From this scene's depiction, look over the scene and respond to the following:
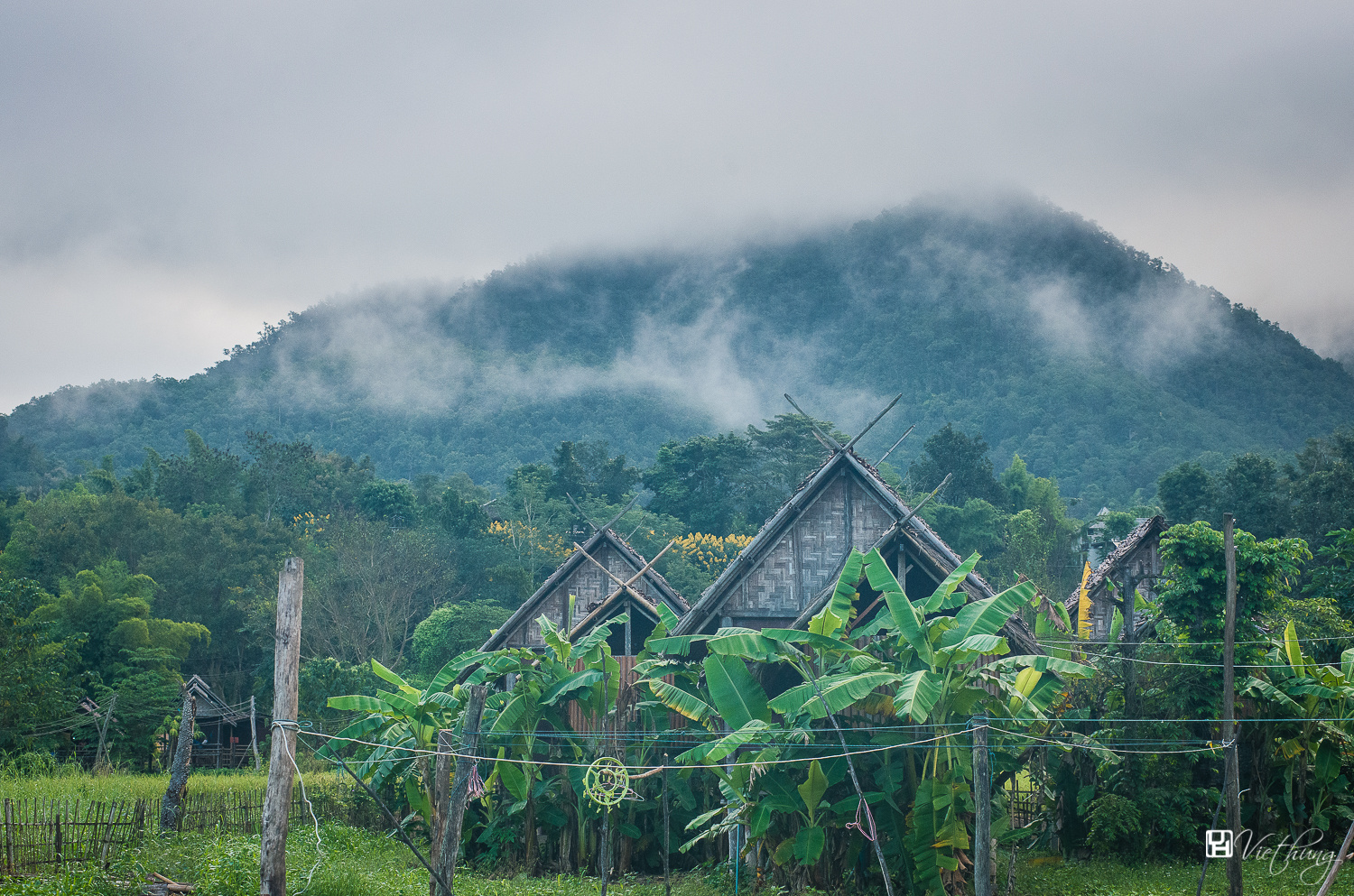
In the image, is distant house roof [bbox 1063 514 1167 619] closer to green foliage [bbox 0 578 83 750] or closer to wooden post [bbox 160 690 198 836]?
wooden post [bbox 160 690 198 836]

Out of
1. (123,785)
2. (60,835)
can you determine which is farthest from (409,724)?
(123,785)

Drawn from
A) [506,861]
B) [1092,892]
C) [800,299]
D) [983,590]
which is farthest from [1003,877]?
[800,299]

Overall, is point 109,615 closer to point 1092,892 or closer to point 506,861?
point 506,861

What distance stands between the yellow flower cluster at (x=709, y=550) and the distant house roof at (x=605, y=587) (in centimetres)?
1678

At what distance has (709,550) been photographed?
39156 millimetres

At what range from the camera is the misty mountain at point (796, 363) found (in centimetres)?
8000

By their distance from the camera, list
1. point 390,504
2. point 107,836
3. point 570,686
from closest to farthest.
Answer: point 107,836 → point 570,686 → point 390,504

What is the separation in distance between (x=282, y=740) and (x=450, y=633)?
22469mm

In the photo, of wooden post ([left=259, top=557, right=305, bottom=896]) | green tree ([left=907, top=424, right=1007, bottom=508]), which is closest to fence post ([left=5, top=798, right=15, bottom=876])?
wooden post ([left=259, top=557, right=305, bottom=896])

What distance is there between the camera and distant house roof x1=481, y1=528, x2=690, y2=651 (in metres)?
20.1

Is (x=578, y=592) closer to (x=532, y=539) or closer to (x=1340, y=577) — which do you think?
(x=1340, y=577)

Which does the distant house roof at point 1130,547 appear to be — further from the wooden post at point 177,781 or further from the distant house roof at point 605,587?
the wooden post at point 177,781

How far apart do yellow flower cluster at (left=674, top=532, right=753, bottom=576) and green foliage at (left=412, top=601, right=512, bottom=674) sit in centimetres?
851

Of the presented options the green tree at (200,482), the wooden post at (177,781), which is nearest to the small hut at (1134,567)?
the wooden post at (177,781)
